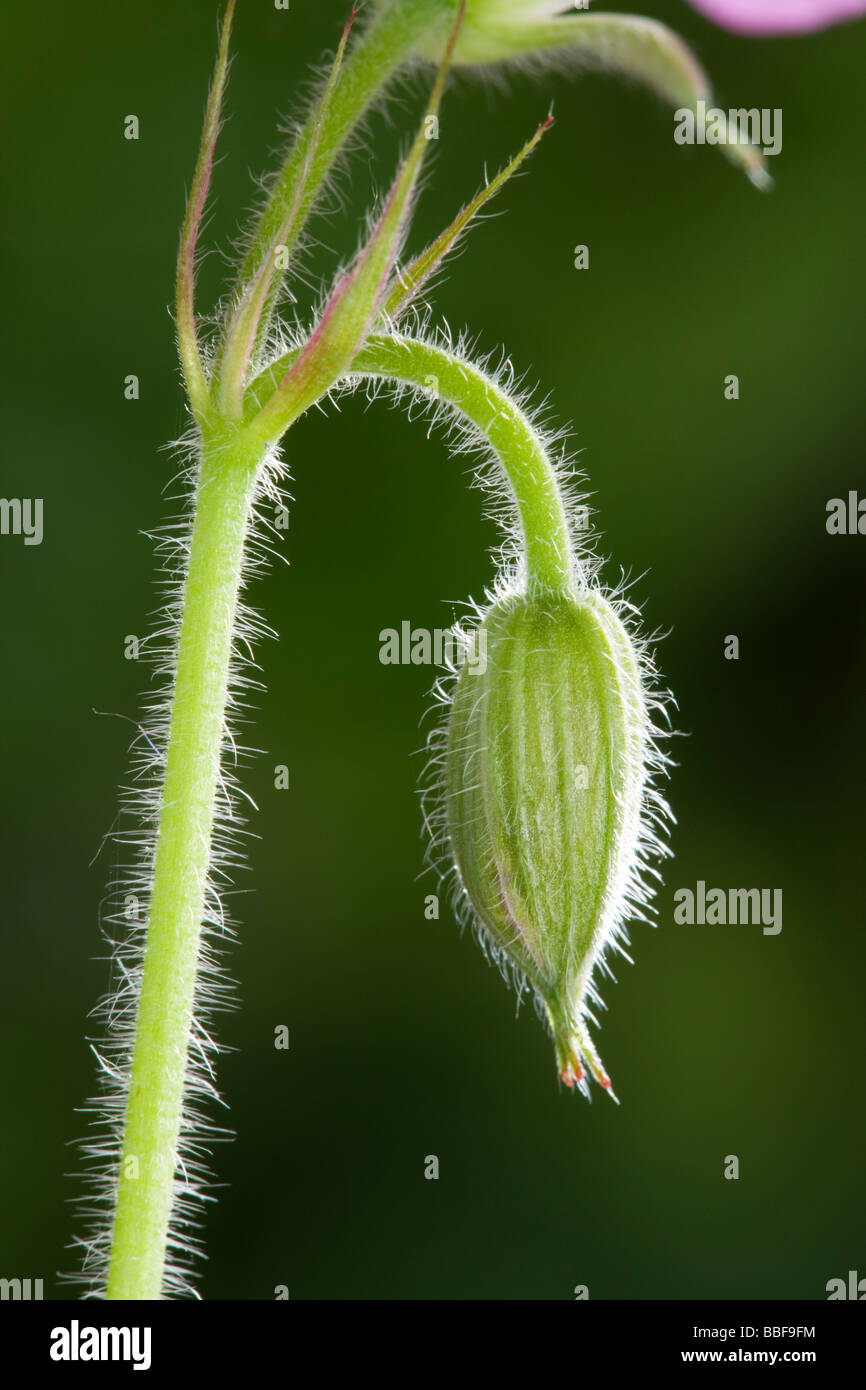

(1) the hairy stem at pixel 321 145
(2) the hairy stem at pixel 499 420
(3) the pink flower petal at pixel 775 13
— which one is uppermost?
(3) the pink flower petal at pixel 775 13

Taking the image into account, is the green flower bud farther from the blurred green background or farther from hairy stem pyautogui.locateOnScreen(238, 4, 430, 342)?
the blurred green background

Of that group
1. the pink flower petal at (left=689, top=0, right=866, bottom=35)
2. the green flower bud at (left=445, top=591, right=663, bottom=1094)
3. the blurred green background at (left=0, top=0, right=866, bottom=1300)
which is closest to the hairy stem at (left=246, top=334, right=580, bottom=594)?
the green flower bud at (left=445, top=591, right=663, bottom=1094)

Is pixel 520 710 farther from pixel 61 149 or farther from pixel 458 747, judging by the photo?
pixel 61 149

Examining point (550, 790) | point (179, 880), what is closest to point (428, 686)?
point (550, 790)

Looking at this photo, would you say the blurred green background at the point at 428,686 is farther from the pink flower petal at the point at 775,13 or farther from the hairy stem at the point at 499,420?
the pink flower petal at the point at 775,13

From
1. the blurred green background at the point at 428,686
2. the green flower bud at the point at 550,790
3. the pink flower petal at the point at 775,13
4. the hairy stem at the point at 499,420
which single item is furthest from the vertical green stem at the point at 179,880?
the blurred green background at the point at 428,686
